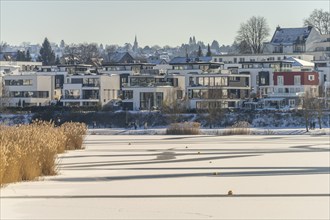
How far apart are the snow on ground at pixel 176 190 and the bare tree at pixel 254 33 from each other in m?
98.4

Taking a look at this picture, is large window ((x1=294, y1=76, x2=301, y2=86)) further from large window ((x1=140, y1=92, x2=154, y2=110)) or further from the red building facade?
large window ((x1=140, y1=92, x2=154, y2=110))

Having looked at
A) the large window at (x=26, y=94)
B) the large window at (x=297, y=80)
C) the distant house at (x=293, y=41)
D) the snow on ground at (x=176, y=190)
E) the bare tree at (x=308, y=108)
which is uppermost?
the distant house at (x=293, y=41)

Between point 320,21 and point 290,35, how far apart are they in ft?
63.6

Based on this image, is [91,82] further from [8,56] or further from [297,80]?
[8,56]

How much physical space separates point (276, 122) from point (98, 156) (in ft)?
143

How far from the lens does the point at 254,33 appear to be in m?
125

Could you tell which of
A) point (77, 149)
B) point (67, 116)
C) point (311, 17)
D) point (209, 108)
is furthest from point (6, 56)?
point (77, 149)

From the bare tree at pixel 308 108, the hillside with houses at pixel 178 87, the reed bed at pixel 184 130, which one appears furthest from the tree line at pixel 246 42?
the reed bed at pixel 184 130

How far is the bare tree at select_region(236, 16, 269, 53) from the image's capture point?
401ft

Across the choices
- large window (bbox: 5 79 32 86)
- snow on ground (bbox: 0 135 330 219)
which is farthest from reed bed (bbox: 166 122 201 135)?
large window (bbox: 5 79 32 86)

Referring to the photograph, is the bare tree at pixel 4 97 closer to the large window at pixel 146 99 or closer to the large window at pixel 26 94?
the large window at pixel 26 94

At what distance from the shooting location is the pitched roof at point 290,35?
11600 centimetres

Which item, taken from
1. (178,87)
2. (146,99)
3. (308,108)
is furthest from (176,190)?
(178,87)

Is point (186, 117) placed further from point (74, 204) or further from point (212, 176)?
point (74, 204)
